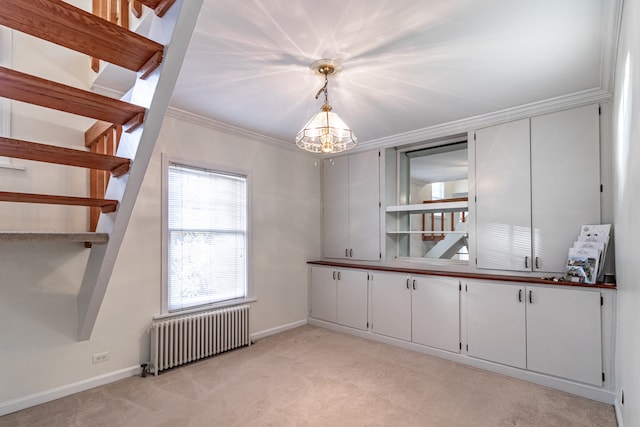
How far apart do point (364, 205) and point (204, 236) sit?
2143mm

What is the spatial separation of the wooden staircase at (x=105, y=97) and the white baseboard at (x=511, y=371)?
3258mm

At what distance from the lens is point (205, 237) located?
3.76m

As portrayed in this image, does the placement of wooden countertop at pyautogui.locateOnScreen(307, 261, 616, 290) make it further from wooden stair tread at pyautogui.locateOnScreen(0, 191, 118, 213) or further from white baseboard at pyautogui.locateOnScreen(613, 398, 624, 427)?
wooden stair tread at pyautogui.locateOnScreen(0, 191, 118, 213)

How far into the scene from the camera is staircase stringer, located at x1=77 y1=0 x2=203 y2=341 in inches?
53.1

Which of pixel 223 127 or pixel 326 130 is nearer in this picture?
pixel 326 130

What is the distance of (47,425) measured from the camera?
7.69ft

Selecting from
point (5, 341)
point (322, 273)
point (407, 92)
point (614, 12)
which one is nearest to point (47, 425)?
point (5, 341)

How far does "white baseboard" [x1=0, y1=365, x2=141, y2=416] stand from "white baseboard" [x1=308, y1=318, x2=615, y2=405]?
2.60m

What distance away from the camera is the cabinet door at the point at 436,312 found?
3578mm

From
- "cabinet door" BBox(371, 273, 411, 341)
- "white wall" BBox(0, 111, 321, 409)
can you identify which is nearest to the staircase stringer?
"white wall" BBox(0, 111, 321, 409)

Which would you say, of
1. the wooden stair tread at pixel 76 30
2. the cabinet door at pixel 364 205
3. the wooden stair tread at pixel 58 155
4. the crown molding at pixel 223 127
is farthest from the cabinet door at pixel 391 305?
the wooden stair tread at pixel 76 30

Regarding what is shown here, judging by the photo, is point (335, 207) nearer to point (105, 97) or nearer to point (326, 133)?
point (326, 133)

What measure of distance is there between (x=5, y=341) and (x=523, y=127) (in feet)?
15.8

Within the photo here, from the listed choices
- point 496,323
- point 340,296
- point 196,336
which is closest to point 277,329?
point 340,296
